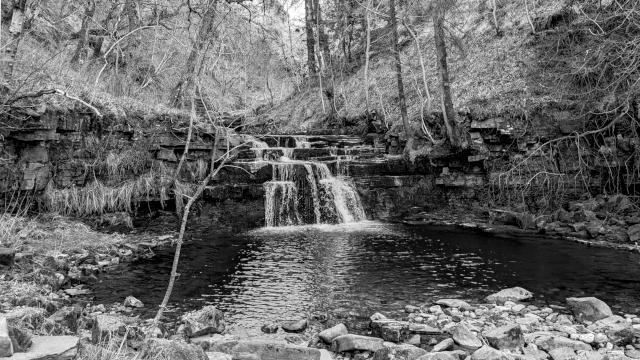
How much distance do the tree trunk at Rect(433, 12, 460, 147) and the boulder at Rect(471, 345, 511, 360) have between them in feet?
35.6

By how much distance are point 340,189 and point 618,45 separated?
8.17 metres

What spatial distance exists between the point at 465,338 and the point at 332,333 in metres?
1.54

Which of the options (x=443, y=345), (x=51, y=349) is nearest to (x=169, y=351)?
(x=51, y=349)

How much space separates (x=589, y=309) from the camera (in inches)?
249

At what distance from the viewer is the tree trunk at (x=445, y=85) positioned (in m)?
14.9

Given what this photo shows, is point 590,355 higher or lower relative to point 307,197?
lower

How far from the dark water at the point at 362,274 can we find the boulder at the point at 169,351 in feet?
7.56

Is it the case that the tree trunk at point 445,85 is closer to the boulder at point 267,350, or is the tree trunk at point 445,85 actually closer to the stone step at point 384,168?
the stone step at point 384,168

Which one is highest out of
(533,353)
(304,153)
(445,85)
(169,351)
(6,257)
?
(445,85)

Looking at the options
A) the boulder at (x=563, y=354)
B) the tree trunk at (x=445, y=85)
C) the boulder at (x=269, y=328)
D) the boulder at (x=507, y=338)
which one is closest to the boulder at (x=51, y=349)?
the boulder at (x=269, y=328)

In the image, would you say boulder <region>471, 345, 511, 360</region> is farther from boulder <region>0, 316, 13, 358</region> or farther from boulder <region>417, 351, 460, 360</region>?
boulder <region>0, 316, 13, 358</region>

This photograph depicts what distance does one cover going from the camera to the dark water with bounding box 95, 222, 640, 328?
7.18 meters

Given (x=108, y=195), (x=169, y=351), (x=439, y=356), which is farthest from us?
(x=108, y=195)

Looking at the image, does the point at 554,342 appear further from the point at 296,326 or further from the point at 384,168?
the point at 384,168
